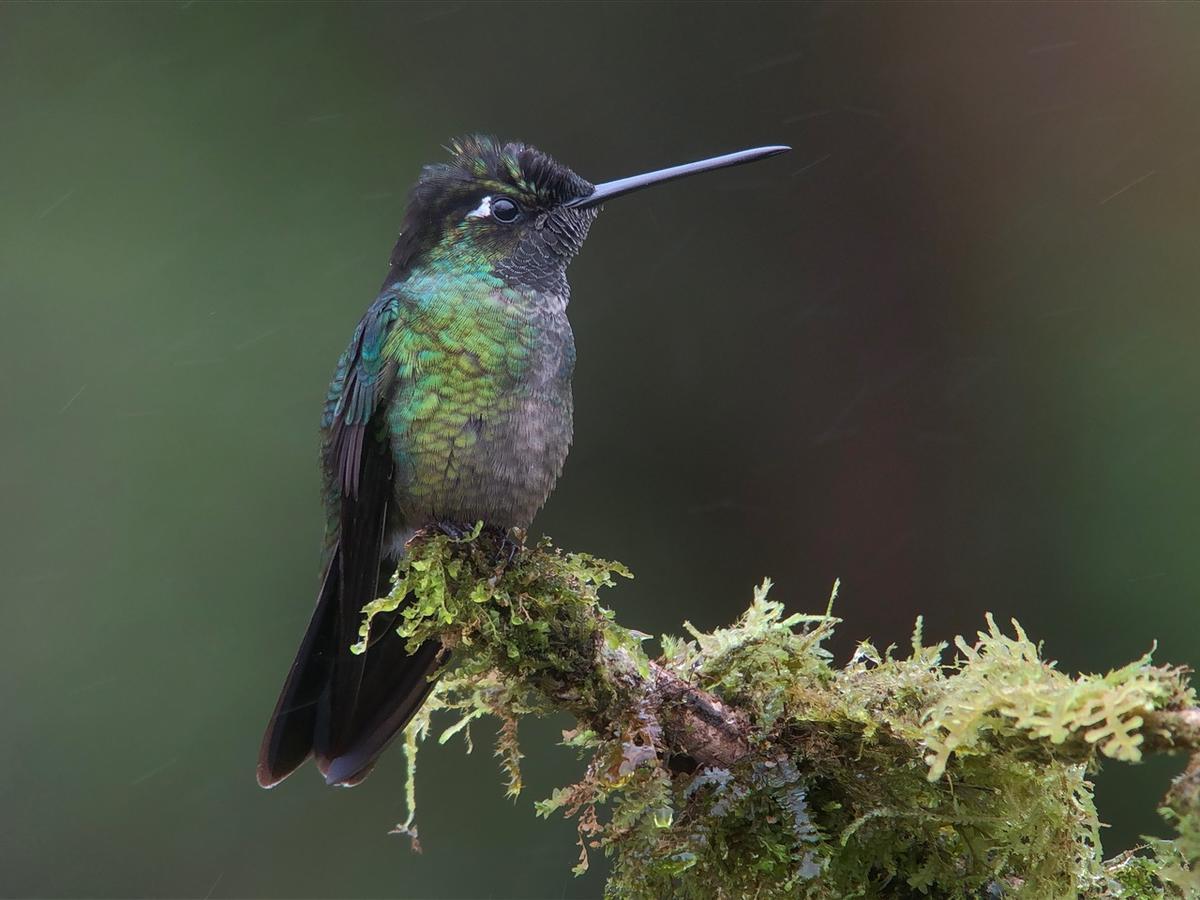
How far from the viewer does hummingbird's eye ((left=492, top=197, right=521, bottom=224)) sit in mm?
3555

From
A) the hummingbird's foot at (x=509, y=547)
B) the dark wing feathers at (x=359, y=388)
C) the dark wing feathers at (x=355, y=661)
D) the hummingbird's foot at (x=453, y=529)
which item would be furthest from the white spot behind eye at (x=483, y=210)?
the hummingbird's foot at (x=509, y=547)

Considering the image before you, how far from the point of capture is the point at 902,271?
20.3 ft

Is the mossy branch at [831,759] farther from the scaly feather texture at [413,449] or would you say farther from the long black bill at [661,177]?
the long black bill at [661,177]

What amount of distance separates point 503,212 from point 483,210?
0.06m

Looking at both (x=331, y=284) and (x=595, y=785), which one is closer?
(x=595, y=785)

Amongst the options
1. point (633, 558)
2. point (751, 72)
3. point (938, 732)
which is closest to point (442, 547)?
point (938, 732)

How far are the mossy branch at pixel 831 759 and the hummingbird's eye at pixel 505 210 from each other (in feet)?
4.95

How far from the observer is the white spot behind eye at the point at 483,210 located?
353cm

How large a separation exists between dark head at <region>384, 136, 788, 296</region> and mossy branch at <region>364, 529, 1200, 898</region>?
1.36 m

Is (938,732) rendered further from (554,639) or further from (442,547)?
(442,547)

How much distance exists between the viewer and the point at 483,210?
3547mm

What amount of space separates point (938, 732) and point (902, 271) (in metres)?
4.61

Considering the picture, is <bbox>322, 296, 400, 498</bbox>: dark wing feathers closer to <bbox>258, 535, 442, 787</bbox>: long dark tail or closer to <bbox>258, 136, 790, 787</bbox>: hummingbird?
<bbox>258, 136, 790, 787</bbox>: hummingbird

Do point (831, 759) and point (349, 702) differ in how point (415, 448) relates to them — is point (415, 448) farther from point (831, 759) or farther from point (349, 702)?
point (831, 759)
